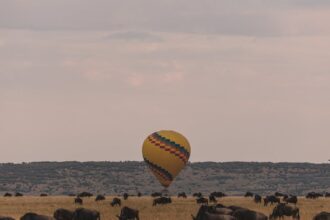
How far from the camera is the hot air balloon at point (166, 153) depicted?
102125 mm

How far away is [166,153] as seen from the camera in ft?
334

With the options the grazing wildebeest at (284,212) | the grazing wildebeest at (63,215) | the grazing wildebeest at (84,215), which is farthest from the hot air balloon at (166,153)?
the grazing wildebeest at (63,215)

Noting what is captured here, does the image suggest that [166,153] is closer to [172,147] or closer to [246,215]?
[172,147]

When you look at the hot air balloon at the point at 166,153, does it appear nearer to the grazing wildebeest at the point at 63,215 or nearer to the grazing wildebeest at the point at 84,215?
the grazing wildebeest at the point at 84,215

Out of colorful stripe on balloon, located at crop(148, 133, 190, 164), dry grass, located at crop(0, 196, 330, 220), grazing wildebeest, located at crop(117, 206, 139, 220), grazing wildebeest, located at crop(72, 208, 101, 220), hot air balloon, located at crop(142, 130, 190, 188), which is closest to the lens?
grazing wildebeest, located at crop(72, 208, 101, 220)

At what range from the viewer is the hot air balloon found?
102 meters

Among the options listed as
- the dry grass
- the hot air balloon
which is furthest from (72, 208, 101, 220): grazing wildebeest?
the hot air balloon

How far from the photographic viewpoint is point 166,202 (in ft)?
270

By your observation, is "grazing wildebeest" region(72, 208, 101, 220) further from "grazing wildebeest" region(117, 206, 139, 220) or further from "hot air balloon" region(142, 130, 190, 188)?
"hot air balloon" region(142, 130, 190, 188)

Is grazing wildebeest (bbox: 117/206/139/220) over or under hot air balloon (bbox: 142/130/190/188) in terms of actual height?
under

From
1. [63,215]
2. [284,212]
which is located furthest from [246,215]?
[63,215]

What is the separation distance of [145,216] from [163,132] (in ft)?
120

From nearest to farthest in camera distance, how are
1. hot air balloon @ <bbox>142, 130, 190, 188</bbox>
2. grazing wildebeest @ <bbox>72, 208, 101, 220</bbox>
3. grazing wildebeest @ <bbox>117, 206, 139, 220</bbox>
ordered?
grazing wildebeest @ <bbox>72, 208, 101, 220</bbox> < grazing wildebeest @ <bbox>117, 206, 139, 220</bbox> < hot air balloon @ <bbox>142, 130, 190, 188</bbox>

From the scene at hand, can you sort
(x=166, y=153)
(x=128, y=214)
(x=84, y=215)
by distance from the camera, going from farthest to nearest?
(x=166, y=153), (x=128, y=214), (x=84, y=215)
